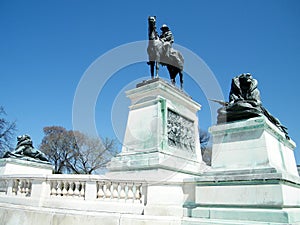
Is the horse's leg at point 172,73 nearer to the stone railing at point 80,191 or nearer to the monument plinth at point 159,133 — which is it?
the monument plinth at point 159,133

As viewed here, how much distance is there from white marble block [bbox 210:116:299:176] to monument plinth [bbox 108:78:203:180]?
2489 millimetres

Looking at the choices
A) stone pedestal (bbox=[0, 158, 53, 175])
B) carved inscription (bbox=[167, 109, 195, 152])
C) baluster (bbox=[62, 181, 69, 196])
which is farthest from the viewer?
stone pedestal (bbox=[0, 158, 53, 175])

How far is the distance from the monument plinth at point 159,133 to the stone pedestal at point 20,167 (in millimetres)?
5921

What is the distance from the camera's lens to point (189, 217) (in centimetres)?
552

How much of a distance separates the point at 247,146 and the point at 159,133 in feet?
13.4

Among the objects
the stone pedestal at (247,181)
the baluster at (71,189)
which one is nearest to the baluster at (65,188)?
the baluster at (71,189)

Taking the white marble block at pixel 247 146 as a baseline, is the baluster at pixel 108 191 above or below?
below

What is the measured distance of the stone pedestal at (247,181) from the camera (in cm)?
465

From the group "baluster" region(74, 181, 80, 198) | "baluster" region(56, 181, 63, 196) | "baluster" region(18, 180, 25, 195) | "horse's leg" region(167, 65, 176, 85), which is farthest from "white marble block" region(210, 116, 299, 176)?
"horse's leg" region(167, 65, 176, 85)

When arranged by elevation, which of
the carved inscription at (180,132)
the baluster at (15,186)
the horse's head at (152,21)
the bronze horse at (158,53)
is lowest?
the baluster at (15,186)

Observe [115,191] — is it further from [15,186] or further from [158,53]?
[158,53]

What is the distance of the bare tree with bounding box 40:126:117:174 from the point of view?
115 feet

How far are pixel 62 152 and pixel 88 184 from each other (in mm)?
34045

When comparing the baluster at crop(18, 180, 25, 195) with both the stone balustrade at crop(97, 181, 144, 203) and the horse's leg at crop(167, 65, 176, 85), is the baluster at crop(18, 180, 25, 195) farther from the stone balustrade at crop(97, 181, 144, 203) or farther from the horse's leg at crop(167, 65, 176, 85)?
the horse's leg at crop(167, 65, 176, 85)
